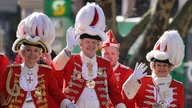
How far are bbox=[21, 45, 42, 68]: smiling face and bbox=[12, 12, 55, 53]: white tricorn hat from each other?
0.04m

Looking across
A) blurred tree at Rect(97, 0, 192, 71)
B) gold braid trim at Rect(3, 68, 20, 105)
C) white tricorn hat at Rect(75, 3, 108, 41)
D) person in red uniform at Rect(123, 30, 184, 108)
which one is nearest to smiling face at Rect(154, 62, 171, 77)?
person in red uniform at Rect(123, 30, 184, 108)

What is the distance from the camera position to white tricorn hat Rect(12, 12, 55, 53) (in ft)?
24.3

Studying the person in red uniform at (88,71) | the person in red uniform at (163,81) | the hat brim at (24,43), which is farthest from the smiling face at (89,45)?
the person in red uniform at (163,81)

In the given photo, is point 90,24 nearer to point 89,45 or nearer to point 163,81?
point 89,45

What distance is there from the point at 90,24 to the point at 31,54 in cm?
74

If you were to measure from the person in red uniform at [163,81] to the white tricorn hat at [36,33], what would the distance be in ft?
4.01

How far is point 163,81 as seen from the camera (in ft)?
27.3

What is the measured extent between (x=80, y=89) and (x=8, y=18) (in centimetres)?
1754

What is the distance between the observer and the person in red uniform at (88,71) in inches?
307

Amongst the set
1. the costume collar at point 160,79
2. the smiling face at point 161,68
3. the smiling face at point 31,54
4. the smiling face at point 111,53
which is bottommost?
the costume collar at point 160,79

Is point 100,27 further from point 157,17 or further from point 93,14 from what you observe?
point 157,17

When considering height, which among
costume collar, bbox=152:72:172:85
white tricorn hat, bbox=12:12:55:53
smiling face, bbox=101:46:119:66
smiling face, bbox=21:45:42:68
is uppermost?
white tricorn hat, bbox=12:12:55:53

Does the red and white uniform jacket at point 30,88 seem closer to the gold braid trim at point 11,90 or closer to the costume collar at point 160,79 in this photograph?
the gold braid trim at point 11,90

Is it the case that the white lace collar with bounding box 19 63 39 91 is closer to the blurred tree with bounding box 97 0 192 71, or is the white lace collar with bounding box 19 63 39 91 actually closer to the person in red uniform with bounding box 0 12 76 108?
the person in red uniform with bounding box 0 12 76 108
